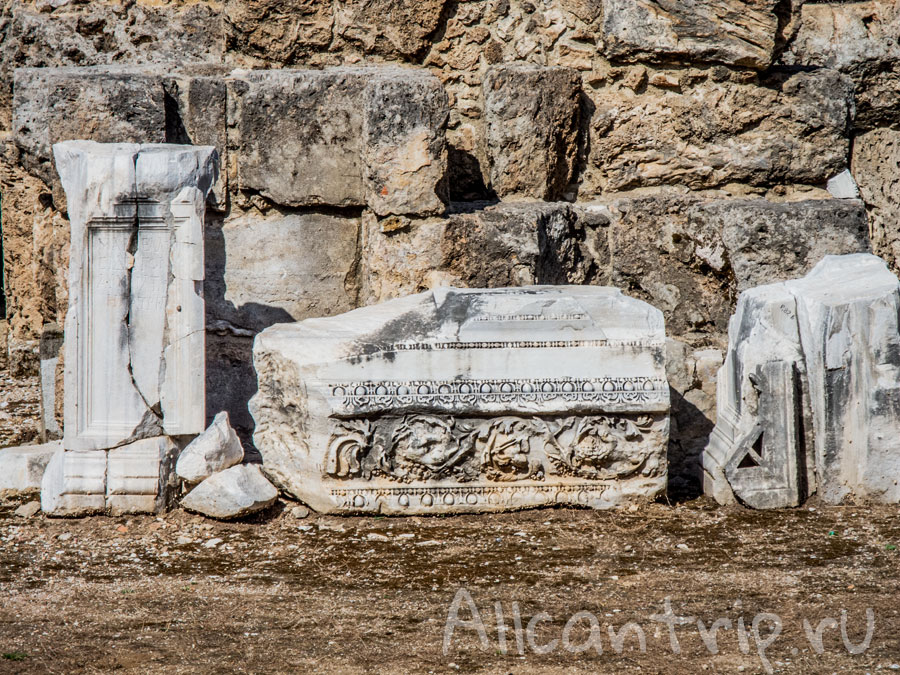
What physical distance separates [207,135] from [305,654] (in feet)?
8.56

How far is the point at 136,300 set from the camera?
153 inches

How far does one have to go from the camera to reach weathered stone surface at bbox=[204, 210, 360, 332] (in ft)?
15.1

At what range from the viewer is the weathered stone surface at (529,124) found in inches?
185

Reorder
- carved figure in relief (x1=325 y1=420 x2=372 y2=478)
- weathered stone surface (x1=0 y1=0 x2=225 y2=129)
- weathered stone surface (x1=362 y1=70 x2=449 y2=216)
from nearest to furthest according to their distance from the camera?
1. carved figure in relief (x1=325 y1=420 x2=372 y2=478)
2. weathered stone surface (x1=362 y1=70 x2=449 y2=216)
3. weathered stone surface (x1=0 y1=0 x2=225 y2=129)

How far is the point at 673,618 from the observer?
2.88m

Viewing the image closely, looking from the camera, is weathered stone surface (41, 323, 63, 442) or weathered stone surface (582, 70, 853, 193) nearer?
weathered stone surface (41, 323, 63, 442)

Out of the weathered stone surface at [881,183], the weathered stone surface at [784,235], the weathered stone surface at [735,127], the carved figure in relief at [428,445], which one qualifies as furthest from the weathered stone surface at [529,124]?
the weathered stone surface at [881,183]

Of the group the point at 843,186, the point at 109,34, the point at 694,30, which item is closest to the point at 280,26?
the point at 109,34

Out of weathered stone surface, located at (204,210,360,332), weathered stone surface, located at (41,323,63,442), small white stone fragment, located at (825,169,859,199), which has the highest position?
small white stone fragment, located at (825,169,859,199)

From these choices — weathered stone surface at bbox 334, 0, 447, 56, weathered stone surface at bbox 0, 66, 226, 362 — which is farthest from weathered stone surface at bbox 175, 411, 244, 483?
weathered stone surface at bbox 334, 0, 447, 56

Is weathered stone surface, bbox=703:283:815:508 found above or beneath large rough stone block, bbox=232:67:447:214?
beneath

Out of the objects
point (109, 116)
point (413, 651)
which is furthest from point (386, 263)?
point (413, 651)

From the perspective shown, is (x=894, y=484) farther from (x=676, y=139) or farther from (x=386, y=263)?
(x=386, y=263)

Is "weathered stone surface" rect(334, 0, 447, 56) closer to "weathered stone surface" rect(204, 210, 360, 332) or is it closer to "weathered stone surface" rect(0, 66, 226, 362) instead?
"weathered stone surface" rect(0, 66, 226, 362)
